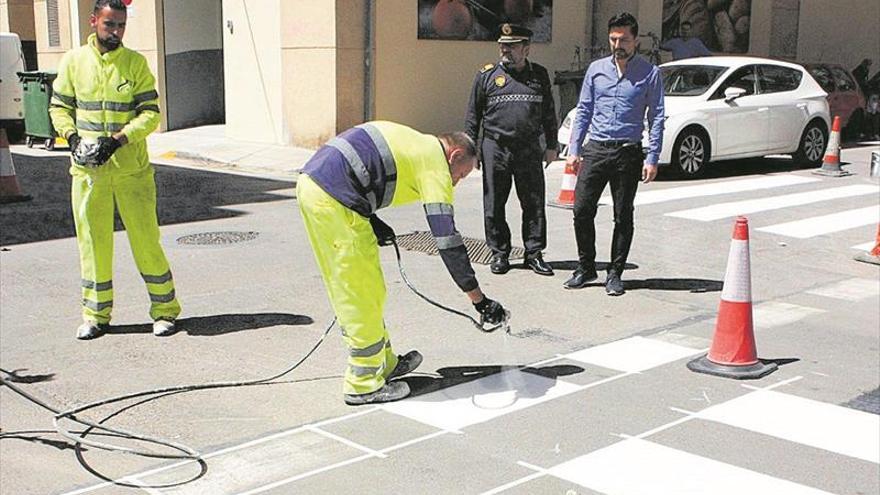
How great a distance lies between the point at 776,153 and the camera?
1594 cm

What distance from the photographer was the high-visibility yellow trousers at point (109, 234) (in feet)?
21.3

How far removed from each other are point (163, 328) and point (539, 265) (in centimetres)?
332

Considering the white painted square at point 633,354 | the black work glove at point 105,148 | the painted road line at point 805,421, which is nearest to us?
the painted road line at point 805,421

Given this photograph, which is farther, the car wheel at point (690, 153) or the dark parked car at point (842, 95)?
the dark parked car at point (842, 95)

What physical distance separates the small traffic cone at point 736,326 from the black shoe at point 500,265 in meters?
2.86

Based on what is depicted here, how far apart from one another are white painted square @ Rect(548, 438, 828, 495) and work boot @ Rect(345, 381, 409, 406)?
3.76ft

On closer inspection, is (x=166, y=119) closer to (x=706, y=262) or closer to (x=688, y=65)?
(x=688, y=65)

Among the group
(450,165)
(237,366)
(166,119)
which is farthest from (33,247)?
(166,119)

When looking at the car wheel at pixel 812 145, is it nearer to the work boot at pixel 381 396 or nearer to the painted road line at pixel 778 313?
the painted road line at pixel 778 313

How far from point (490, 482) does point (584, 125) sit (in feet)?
13.9

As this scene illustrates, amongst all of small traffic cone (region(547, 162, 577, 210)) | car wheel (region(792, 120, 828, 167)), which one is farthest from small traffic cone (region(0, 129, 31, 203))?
car wheel (region(792, 120, 828, 167))

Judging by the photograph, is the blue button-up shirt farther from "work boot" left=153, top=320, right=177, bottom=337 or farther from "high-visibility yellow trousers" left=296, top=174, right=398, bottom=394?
"work boot" left=153, top=320, right=177, bottom=337

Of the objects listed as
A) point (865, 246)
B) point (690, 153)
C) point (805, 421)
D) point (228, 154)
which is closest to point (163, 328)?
point (805, 421)

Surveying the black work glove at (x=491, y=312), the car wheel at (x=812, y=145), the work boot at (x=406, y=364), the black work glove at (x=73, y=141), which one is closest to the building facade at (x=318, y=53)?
the car wheel at (x=812, y=145)
